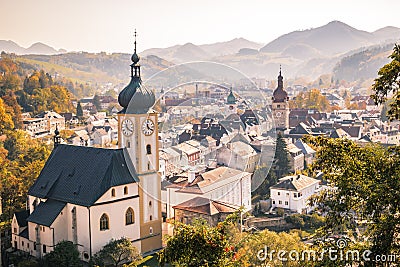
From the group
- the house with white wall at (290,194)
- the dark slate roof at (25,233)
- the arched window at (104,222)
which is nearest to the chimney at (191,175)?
the arched window at (104,222)

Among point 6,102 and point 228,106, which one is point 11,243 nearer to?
point 228,106

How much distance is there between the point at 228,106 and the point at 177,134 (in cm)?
145

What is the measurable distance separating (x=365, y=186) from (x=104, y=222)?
55.4ft

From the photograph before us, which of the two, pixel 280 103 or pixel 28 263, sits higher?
pixel 280 103

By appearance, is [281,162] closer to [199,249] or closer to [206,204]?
[206,204]

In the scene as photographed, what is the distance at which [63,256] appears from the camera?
2084 centimetres

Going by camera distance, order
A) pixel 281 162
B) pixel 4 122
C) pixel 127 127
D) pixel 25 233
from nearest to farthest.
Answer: pixel 127 127 → pixel 25 233 → pixel 281 162 → pixel 4 122

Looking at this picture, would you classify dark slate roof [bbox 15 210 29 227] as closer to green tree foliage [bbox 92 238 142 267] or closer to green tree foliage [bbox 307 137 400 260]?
green tree foliage [bbox 92 238 142 267]

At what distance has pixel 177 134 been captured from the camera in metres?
12.9

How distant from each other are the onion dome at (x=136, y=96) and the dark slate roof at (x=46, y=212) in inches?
202

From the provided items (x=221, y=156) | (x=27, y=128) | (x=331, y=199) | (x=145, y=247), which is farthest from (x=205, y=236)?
(x=27, y=128)

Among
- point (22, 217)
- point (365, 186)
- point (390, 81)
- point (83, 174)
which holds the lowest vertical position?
point (22, 217)

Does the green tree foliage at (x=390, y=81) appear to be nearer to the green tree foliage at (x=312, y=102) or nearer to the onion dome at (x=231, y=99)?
the onion dome at (x=231, y=99)

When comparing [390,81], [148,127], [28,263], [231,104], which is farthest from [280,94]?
[390,81]
